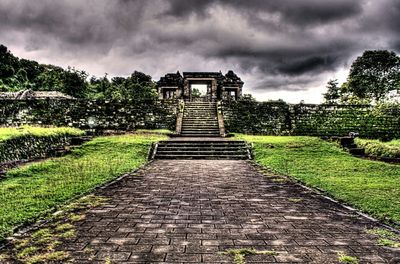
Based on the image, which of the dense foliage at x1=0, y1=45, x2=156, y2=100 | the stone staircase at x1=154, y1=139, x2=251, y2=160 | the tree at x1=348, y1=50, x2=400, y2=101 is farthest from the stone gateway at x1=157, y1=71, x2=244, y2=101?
the tree at x1=348, y1=50, x2=400, y2=101

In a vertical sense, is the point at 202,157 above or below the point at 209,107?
below

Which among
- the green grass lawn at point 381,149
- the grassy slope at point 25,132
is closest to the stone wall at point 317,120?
the green grass lawn at point 381,149

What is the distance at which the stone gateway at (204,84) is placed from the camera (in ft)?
87.2

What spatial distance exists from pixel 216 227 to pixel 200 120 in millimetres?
16504

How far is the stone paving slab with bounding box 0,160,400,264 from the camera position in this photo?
3.37m

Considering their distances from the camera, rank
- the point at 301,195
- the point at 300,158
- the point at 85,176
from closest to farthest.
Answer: the point at 301,195
the point at 85,176
the point at 300,158

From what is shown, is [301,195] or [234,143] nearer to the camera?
[301,195]

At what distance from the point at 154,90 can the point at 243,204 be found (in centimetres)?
3995

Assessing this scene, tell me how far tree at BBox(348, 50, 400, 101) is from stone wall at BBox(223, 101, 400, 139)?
17.4m

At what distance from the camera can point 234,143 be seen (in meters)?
14.4

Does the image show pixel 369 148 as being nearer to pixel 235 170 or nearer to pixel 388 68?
pixel 235 170

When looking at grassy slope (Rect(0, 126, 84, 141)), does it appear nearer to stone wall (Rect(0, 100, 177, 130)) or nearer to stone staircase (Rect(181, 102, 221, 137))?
stone wall (Rect(0, 100, 177, 130))

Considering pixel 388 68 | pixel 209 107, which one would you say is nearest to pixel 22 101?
pixel 209 107

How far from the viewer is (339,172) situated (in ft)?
31.3
